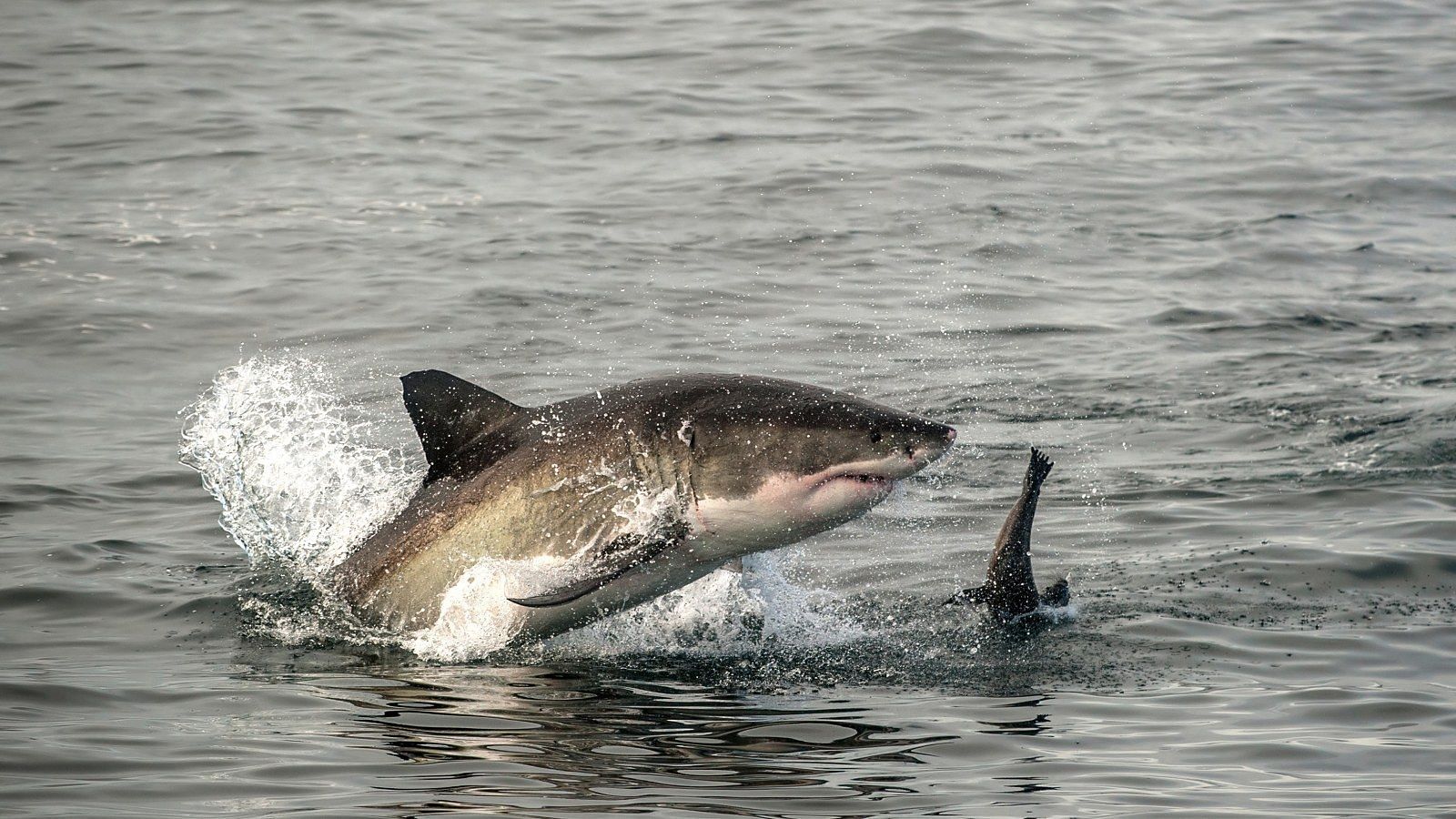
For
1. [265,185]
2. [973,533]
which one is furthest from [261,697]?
[265,185]

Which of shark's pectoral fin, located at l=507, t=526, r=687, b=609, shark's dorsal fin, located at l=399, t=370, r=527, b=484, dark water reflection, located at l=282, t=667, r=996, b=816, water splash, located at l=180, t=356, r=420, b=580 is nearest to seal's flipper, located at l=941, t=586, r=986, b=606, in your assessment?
dark water reflection, located at l=282, t=667, r=996, b=816

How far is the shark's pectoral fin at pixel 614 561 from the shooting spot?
718 cm

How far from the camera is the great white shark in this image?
7043 mm

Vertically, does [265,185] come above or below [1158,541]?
above

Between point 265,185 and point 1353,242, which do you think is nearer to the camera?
point 1353,242

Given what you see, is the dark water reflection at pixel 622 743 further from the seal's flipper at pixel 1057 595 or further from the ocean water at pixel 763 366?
the seal's flipper at pixel 1057 595

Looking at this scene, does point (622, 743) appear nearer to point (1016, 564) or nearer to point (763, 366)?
point (1016, 564)

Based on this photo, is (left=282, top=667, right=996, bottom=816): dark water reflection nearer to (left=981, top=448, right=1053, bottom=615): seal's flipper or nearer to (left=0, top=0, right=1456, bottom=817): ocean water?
(left=0, top=0, right=1456, bottom=817): ocean water

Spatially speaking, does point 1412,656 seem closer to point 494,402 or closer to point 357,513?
point 494,402

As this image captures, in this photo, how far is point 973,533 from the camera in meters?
10.1

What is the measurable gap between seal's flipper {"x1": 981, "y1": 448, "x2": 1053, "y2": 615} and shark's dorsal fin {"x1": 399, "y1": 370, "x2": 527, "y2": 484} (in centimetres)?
230

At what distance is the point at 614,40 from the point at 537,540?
19.5 m

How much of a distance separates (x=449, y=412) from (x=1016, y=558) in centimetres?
269

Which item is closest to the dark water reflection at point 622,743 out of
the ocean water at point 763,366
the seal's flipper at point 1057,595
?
the ocean water at point 763,366
